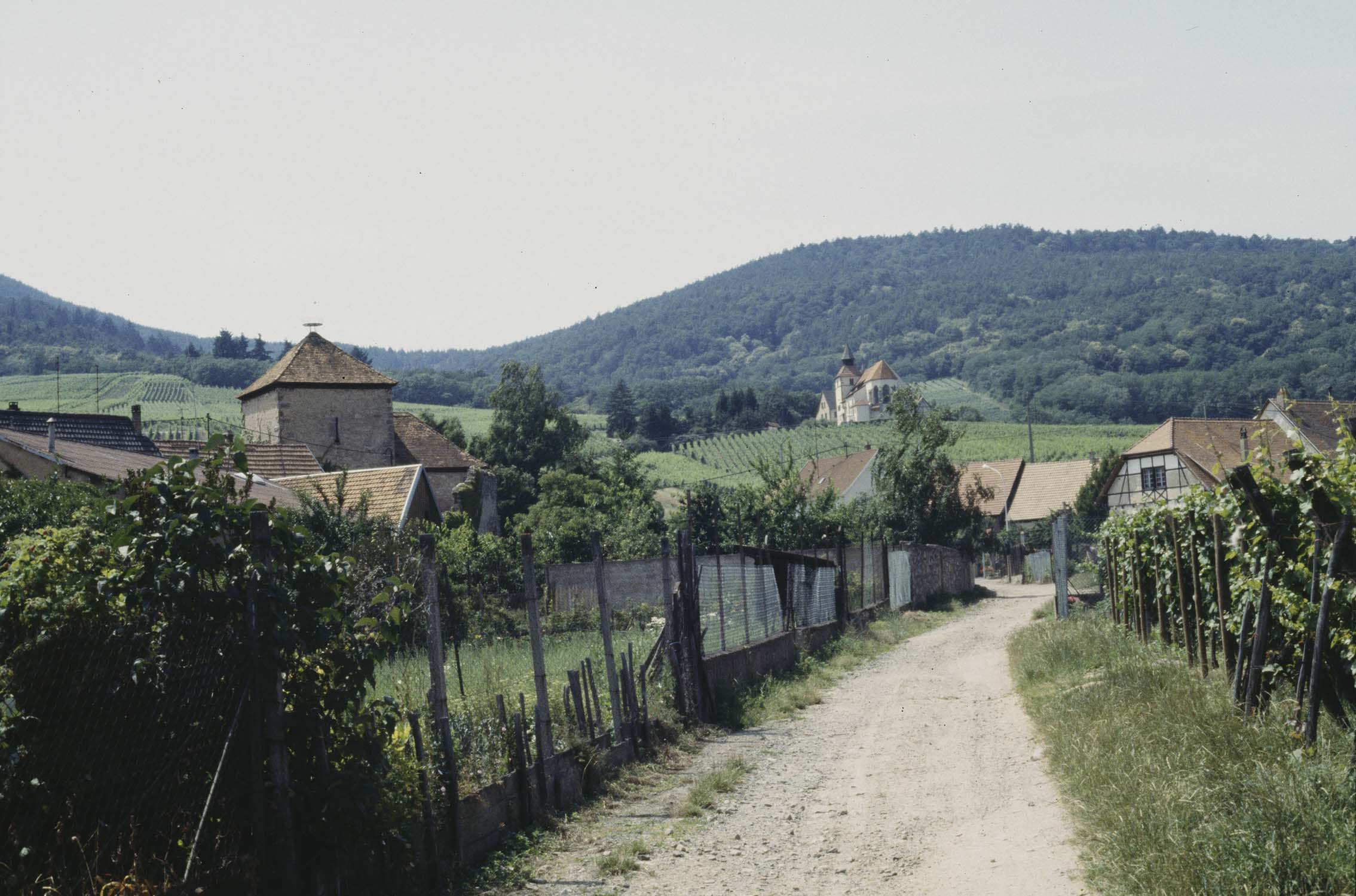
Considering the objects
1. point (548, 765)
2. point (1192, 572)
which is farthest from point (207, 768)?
point (1192, 572)

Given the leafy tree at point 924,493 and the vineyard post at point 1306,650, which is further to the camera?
the leafy tree at point 924,493

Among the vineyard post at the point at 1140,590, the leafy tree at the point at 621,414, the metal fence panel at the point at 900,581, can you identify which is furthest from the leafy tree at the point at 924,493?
the leafy tree at the point at 621,414

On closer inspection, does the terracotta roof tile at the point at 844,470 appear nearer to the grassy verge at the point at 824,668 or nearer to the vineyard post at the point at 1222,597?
the grassy verge at the point at 824,668

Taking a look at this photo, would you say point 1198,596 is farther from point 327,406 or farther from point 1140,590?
point 327,406

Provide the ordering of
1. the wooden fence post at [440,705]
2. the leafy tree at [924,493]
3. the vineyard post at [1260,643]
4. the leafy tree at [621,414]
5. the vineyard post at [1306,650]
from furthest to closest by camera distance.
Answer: the leafy tree at [621,414] < the leafy tree at [924,493] < the vineyard post at [1260,643] < the wooden fence post at [440,705] < the vineyard post at [1306,650]

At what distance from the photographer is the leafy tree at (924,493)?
4516 centimetres

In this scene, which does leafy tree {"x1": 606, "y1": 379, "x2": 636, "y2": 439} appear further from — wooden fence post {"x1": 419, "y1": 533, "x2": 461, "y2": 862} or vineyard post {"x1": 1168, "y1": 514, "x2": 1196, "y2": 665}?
wooden fence post {"x1": 419, "y1": 533, "x2": 461, "y2": 862}

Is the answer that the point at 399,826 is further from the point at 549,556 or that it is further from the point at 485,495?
the point at 485,495

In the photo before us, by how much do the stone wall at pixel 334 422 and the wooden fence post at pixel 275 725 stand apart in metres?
39.5

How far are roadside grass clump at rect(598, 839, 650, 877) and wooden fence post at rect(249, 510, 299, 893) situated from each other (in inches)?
89.4

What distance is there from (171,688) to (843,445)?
9310 centimetres

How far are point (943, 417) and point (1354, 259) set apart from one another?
179109mm

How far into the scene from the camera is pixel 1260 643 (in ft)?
26.2

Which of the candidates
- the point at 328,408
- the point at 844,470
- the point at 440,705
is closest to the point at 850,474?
the point at 844,470
